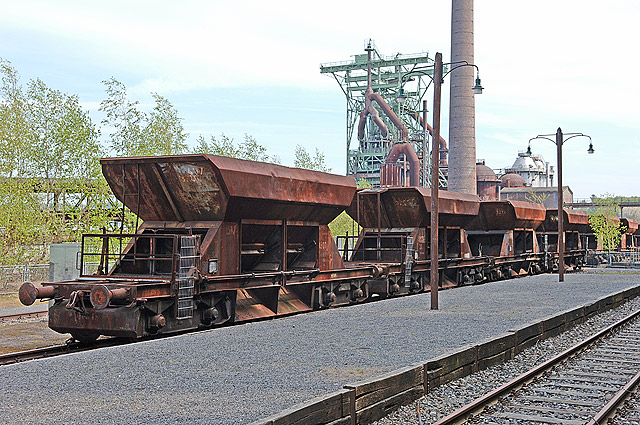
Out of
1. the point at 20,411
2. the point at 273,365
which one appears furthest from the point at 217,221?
the point at 20,411

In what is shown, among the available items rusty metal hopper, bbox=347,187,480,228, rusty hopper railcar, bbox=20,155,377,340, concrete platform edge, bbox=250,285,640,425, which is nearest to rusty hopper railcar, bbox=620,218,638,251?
rusty metal hopper, bbox=347,187,480,228

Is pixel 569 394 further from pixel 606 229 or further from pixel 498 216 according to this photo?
pixel 606 229

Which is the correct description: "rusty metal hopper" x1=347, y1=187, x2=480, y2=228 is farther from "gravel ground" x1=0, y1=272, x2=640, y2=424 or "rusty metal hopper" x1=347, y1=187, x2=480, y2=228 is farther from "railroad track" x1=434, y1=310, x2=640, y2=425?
"railroad track" x1=434, y1=310, x2=640, y2=425

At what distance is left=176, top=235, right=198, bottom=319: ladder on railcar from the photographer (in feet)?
38.0

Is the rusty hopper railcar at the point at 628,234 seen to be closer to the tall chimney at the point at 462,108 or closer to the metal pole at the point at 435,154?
the tall chimney at the point at 462,108

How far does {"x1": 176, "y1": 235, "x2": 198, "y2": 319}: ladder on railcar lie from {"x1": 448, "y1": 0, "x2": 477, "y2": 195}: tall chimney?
1695 inches

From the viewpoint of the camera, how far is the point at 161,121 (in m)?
32.3

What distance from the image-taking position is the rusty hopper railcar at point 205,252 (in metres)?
11.1

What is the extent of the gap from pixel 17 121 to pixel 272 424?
23.4 meters

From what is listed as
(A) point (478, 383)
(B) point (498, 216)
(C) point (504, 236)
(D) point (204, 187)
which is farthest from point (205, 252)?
(C) point (504, 236)

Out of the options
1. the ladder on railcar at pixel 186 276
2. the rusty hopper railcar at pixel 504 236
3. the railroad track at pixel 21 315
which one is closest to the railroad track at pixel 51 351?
the ladder on railcar at pixel 186 276

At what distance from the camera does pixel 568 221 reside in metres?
37.1

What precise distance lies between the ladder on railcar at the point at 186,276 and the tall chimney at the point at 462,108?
141 ft

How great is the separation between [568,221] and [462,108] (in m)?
17.9
